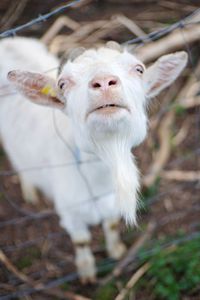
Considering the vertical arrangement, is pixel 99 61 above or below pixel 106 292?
above

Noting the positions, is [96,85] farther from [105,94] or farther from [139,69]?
[139,69]

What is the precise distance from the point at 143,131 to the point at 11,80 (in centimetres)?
82

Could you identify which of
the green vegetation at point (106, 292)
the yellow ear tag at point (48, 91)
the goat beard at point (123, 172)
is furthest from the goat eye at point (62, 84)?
the green vegetation at point (106, 292)

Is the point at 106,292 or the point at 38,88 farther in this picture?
the point at 106,292

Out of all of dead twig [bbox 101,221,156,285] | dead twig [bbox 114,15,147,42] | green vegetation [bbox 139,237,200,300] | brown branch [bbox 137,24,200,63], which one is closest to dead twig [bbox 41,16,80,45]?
dead twig [bbox 114,15,147,42]

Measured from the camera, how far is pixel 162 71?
279cm

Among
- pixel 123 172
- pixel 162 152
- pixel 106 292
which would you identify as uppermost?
pixel 123 172

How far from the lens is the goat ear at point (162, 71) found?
8.94 feet

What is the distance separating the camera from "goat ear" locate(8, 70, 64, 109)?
8.76 feet

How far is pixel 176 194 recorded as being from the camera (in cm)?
435

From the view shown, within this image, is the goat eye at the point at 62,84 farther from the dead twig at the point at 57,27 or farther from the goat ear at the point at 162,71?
the dead twig at the point at 57,27

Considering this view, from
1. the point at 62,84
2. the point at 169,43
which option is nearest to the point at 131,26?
the point at 169,43

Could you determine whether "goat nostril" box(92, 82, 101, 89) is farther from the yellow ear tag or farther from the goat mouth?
the yellow ear tag

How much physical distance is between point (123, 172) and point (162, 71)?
683mm
